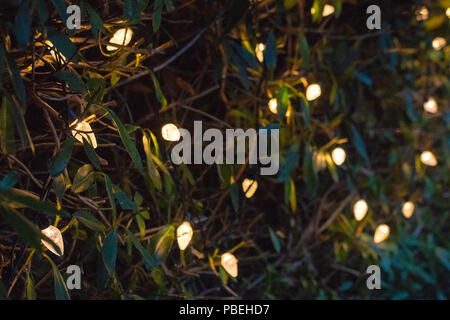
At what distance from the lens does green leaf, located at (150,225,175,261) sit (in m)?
0.99

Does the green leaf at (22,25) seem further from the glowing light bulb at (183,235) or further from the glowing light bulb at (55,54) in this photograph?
the glowing light bulb at (183,235)

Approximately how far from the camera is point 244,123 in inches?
50.6

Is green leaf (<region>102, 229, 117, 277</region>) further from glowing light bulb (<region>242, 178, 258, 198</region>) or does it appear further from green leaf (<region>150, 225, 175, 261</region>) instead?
glowing light bulb (<region>242, 178, 258, 198</region>)

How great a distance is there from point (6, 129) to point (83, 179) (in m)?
0.18

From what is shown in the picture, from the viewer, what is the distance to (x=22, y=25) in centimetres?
67

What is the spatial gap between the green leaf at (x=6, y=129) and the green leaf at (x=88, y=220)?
174 mm

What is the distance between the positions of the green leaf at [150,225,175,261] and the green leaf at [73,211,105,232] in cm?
15

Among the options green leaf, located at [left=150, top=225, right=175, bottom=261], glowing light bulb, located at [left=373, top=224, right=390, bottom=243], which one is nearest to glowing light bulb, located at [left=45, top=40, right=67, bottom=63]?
green leaf, located at [left=150, top=225, right=175, bottom=261]

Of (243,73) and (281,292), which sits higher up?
(243,73)

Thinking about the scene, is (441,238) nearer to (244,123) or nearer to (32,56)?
(244,123)
